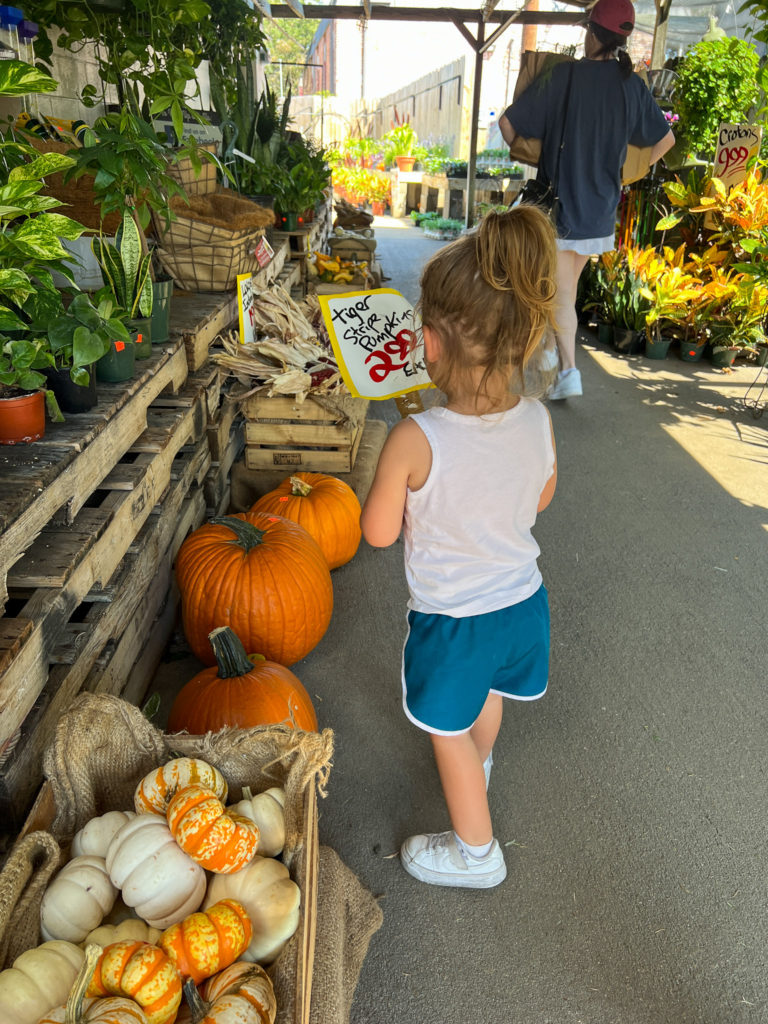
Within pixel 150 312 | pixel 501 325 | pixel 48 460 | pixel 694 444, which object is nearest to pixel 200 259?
pixel 150 312

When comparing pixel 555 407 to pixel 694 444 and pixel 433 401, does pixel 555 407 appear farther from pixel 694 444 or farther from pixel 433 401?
pixel 433 401

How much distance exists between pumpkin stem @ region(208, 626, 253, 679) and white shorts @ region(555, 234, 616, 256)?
12.0ft

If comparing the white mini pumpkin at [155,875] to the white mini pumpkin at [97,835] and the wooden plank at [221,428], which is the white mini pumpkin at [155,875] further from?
the wooden plank at [221,428]

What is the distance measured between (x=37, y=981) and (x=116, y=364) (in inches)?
54.0

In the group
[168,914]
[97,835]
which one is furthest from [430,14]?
[168,914]

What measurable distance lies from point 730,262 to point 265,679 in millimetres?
5584

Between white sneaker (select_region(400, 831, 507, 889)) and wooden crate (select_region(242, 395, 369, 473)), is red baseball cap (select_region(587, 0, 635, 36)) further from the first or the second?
white sneaker (select_region(400, 831, 507, 889))

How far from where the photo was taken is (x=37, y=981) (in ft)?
3.45

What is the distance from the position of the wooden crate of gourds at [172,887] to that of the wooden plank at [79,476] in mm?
324

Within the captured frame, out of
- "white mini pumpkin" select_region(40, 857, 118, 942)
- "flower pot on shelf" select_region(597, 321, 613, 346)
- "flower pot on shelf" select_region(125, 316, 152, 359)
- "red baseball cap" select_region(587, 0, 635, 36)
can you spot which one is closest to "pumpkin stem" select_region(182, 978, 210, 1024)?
"white mini pumpkin" select_region(40, 857, 118, 942)

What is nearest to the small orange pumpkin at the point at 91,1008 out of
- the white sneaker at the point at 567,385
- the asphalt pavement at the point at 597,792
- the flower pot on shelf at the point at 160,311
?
the asphalt pavement at the point at 597,792

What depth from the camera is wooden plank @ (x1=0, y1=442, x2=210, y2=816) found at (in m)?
Answer: 1.37

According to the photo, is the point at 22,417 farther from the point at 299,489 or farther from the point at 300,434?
the point at 300,434

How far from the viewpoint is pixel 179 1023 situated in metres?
1.09
